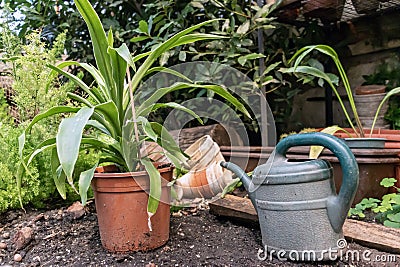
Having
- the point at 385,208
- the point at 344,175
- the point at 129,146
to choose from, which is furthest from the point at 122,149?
the point at 385,208

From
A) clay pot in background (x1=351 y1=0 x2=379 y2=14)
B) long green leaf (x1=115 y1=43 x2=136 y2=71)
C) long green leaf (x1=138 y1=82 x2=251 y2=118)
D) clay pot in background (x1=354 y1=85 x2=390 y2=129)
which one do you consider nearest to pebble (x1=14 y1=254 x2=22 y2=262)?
long green leaf (x1=138 y1=82 x2=251 y2=118)

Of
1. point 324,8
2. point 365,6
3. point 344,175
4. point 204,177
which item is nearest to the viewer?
point 344,175

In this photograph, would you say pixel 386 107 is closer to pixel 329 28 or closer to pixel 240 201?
pixel 329 28

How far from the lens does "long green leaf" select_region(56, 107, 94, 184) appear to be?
59 cm

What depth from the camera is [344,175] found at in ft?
2.43

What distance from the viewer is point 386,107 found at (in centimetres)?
190

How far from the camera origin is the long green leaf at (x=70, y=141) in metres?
0.59

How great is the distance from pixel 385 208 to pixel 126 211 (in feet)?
2.59

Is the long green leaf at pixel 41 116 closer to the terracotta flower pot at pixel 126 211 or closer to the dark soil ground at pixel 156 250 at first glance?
the terracotta flower pot at pixel 126 211

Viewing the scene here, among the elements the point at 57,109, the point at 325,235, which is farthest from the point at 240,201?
Result: the point at 57,109

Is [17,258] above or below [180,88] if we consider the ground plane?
below

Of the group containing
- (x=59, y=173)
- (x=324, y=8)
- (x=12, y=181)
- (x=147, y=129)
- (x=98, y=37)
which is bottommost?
(x=12, y=181)

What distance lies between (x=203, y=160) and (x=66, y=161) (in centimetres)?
86

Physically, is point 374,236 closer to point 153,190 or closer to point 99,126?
point 153,190
